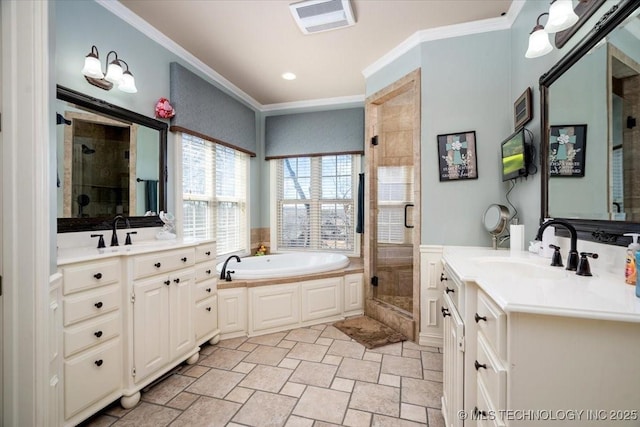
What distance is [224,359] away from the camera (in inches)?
88.7

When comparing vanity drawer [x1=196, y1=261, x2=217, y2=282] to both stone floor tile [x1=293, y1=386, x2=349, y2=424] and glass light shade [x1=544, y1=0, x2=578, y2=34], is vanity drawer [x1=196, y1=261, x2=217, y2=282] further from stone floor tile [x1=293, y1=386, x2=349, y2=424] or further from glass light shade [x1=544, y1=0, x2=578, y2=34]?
glass light shade [x1=544, y1=0, x2=578, y2=34]

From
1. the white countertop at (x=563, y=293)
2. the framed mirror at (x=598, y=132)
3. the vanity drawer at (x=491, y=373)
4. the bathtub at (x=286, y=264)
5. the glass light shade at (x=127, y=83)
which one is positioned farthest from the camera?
the bathtub at (x=286, y=264)

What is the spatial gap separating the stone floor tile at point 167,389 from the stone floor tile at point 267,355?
0.47 meters

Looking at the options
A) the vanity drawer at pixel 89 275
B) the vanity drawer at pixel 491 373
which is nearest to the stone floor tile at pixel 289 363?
the vanity drawer at pixel 89 275

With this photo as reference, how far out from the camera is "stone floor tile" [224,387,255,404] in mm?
1756

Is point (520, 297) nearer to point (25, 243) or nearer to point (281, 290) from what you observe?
point (25, 243)

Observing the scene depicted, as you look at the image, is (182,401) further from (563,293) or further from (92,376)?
(563,293)

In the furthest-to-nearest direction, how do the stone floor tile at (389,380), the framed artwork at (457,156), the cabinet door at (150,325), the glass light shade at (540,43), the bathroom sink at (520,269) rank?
the framed artwork at (457,156)
the stone floor tile at (389,380)
the cabinet door at (150,325)
the glass light shade at (540,43)
the bathroom sink at (520,269)

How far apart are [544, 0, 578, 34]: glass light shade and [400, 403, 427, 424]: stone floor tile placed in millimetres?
2141

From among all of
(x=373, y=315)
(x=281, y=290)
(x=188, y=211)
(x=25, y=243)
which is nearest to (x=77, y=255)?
(x=25, y=243)

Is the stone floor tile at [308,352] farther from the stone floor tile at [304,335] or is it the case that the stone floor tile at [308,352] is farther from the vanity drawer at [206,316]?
the vanity drawer at [206,316]

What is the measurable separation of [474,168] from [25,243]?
2.83 meters

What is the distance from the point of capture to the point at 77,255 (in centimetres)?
152

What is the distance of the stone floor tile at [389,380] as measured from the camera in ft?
6.29
